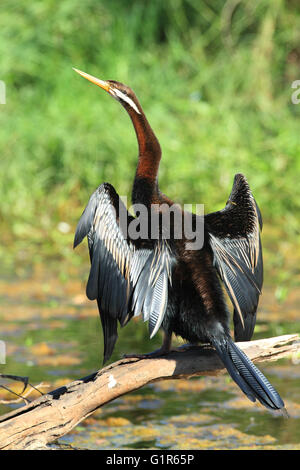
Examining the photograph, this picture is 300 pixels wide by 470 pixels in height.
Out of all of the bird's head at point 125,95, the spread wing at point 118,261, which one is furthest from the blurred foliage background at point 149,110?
the spread wing at point 118,261

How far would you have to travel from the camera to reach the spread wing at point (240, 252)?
12.4 ft

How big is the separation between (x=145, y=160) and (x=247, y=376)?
3.82 feet

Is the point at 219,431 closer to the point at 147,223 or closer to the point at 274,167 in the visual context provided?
the point at 147,223

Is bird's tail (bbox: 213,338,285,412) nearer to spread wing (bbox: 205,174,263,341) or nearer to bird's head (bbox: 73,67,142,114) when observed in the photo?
spread wing (bbox: 205,174,263,341)

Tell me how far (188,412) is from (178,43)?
19.8 feet

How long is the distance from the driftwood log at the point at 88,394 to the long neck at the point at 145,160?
0.79m

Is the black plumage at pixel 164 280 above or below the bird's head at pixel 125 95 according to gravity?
below

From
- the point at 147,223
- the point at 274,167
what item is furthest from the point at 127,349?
the point at 274,167

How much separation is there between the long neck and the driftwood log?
31.2 inches

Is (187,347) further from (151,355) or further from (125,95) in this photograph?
(125,95)

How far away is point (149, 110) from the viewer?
916 centimetres

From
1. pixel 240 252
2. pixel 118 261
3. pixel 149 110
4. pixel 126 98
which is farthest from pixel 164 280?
pixel 149 110

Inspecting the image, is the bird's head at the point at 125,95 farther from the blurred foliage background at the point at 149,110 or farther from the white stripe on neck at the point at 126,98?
the blurred foliage background at the point at 149,110

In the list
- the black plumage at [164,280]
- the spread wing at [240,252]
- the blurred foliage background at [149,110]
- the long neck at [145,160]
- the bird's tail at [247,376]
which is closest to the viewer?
the bird's tail at [247,376]
